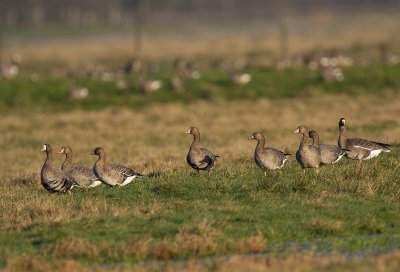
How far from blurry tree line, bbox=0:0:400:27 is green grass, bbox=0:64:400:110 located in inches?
3140

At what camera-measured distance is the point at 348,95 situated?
3484cm

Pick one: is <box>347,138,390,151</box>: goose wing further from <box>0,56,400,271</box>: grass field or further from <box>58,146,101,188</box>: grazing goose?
<box>58,146,101,188</box>: grazing goose

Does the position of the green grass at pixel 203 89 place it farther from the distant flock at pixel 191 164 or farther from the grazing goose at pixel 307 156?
the grazing goose at pixel 307 156

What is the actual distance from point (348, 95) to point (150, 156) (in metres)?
16.2

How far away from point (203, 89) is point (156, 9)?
397ft

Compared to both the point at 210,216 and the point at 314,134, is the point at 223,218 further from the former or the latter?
the point at 314,134

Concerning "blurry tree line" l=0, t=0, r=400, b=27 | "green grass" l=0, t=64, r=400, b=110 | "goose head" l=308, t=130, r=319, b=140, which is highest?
"blurry tree line" l=0, t=0, r=400, b=27

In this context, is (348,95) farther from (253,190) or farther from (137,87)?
(253,190)

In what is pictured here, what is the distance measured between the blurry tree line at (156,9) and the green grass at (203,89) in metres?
79.7

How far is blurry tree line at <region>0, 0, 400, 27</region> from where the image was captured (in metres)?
131

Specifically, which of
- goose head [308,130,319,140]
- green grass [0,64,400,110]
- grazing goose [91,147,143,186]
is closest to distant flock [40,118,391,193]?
grazing goose [91,147,143,186]

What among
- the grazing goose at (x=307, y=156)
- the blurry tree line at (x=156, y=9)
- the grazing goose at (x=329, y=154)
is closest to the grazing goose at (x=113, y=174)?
the grazing goose at (x=307, y=156)

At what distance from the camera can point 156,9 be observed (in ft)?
512

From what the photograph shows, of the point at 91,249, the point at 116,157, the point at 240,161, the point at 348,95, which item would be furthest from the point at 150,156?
the point at 348,95
